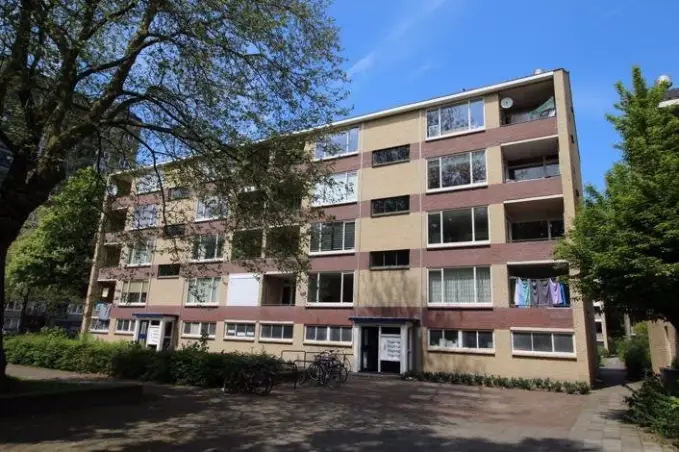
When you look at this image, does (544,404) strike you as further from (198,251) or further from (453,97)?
(453,97)

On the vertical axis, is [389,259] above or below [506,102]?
below

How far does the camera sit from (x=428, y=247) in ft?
78.5

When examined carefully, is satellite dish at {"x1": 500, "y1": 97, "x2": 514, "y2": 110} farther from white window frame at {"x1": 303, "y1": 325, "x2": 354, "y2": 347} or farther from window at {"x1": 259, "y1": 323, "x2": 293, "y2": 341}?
window at {"x1": 259, "y1": 323, "x2": 293, "y2": 341}

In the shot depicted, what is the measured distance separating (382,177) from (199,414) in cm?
1745

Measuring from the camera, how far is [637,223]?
10.8m

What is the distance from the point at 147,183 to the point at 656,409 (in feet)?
48.8

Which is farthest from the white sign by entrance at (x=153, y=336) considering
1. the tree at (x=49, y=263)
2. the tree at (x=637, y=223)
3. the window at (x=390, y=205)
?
the tree at (x=637, y=223)

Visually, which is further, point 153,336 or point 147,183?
point 153,336

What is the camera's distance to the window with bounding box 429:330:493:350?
2185 centimetres

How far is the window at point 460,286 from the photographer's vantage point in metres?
22.3

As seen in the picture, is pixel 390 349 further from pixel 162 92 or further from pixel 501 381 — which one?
pixel 162 92

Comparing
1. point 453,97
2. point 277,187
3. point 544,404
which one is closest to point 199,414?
point 277,187

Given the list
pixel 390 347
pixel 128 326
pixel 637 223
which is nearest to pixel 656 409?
pixel 637 223

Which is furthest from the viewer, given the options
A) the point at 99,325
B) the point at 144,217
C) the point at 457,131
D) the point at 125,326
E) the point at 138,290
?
the point at 99,325
